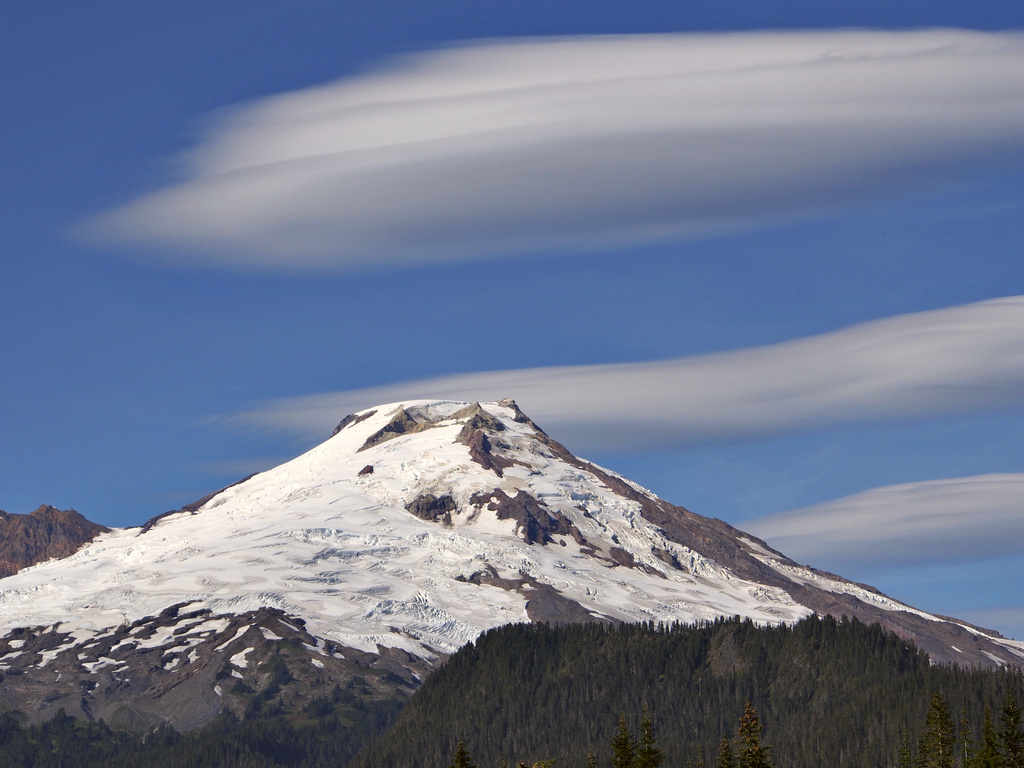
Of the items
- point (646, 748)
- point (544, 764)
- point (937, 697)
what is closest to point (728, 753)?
point (646, 748)

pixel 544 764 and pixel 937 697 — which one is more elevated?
pixel 937 697

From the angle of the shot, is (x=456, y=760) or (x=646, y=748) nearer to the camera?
(x=456, y=760)

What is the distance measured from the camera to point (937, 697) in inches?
6024

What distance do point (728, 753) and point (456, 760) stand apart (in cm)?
2646

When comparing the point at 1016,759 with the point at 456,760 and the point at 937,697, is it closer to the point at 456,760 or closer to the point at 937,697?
the point at 937,697

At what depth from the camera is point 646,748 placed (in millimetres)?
118750

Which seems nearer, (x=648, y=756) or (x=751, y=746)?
(x=751, y=746)

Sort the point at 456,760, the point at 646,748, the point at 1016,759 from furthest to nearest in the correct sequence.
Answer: the point at 1016,759, the point at 646,748, the point at 456,760

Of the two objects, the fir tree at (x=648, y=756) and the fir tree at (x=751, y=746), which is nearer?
the fir tree at (x=751, y=746)

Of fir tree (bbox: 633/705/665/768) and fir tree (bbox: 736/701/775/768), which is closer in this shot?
fir tree (bbox: 736/701/775/768)

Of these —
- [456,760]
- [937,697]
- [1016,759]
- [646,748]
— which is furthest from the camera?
[937,697]

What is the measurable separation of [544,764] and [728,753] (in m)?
18.9

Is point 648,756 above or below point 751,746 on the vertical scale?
below

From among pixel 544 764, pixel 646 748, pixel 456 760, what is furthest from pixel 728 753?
pixel 456 760
